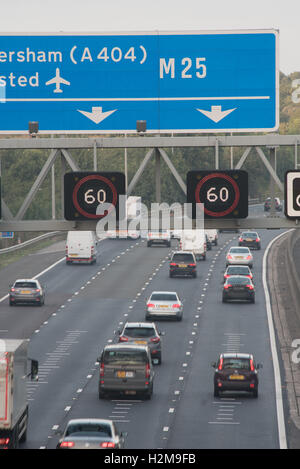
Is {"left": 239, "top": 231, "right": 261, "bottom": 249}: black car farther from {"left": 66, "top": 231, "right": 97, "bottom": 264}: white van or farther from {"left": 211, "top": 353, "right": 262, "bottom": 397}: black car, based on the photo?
{"left": 211, "top": 353, "right": 262, "bottom": 397}: black car

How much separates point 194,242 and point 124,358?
51690 mm

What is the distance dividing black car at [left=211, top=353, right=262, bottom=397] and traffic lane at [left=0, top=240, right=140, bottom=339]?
17897 mm

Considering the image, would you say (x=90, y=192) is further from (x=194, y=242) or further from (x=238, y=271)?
(x=194, y=242)

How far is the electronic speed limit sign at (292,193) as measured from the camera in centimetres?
1973

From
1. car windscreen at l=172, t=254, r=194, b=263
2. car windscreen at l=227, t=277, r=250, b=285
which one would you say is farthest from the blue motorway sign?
car windscreen at l=172, t=254, r=194, b=263

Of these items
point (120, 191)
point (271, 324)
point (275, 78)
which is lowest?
point (271, 324)

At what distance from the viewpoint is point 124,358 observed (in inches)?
1726

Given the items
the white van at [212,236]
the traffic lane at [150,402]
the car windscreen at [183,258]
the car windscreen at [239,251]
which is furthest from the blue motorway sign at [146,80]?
the white van at [212,236]

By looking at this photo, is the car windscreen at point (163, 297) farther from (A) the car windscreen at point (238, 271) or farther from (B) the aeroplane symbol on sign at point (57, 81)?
(B) the aeroplane symbol on sign at point (57, 81)

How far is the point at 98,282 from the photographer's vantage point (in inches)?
3307

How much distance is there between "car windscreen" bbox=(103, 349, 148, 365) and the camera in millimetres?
43750

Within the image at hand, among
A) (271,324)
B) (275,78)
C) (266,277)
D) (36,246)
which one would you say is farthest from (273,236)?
(275,78)
